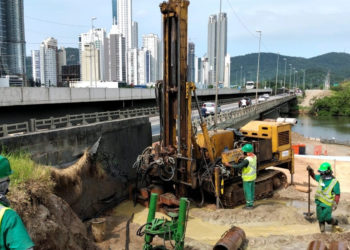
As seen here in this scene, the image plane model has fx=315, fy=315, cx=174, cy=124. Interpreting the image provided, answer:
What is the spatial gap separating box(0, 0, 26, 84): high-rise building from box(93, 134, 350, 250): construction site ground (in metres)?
45.8

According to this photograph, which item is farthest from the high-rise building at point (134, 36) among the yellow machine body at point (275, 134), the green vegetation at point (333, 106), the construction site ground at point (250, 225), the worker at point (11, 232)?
the worker at point (11, 232)

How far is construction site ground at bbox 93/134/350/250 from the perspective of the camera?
6752 mm

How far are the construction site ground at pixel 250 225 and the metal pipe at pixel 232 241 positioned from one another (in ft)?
1.15

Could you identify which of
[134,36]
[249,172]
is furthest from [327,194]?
[134,36]

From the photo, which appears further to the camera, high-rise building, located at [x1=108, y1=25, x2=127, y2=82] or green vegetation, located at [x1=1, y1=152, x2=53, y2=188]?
high-rise building, located at [x1=108, y1=25, x2=127, y2=82]

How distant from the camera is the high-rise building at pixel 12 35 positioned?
48250 millimetres

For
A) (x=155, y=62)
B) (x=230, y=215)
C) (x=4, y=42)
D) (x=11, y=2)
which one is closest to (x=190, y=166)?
(x=230, y=215)

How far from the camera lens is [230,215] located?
8.98 m

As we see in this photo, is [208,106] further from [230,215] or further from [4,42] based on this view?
[4,42]

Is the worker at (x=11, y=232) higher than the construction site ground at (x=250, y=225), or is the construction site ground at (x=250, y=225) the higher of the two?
the worker at (x=11, y=232)

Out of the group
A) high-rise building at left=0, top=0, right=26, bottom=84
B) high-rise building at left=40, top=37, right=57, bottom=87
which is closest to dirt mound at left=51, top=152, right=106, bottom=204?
high-rise building at left=0, top=0, right=26, bottom=84

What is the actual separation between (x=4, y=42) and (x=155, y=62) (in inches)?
2880

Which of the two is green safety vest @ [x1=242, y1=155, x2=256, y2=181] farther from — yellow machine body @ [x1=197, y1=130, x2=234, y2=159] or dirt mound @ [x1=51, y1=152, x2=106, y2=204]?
dirt mound @ [x1=51, y1=152, x2=106, y2=204]

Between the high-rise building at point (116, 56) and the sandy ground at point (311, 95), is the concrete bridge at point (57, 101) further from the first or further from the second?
the sandy ground at point (311, 95)
